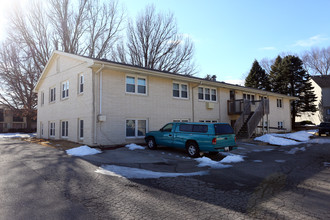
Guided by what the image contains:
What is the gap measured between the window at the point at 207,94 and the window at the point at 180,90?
1622 millimetres

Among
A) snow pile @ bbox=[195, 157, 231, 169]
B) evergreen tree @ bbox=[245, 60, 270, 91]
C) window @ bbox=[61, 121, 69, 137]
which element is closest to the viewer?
snow pile @ bbox=[195, 157, 231, 169]

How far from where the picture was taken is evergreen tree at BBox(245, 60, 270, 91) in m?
43.5

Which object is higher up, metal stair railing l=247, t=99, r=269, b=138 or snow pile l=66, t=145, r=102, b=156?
metal stair railing l=247, t=99, r=269, b=138

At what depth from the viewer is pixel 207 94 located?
771 inches

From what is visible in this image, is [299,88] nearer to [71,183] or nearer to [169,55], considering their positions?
[169,55]

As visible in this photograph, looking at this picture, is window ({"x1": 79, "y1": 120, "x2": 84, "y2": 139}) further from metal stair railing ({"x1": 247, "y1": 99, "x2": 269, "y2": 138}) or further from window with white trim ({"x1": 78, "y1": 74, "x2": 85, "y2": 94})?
metal stair railing ({"x1": 247, "y1": 99, "x2": 269, "y2": 138})

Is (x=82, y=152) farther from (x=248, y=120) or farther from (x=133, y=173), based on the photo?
(x=248, y=120)

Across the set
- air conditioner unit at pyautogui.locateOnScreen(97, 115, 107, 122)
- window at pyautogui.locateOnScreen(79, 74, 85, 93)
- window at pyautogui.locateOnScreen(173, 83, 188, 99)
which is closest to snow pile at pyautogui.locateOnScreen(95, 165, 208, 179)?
air conditioner unit at pyautogui.locateOnScreen(97, 115, 107, 122)

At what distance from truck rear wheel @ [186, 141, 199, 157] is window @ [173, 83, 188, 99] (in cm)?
723

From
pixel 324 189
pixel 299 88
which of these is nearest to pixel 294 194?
pixel 324 189

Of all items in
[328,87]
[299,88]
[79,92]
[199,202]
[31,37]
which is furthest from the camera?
[328,87]

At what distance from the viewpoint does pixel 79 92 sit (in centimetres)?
1492

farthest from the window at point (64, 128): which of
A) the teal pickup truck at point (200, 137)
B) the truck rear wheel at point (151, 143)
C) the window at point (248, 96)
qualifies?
the window at point (248, 96)

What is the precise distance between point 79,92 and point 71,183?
10.1m
